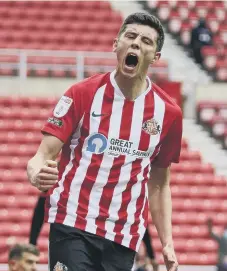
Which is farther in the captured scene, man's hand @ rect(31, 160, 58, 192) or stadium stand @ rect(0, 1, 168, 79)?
stadium stand @ rect(0, 1, 168, 79)

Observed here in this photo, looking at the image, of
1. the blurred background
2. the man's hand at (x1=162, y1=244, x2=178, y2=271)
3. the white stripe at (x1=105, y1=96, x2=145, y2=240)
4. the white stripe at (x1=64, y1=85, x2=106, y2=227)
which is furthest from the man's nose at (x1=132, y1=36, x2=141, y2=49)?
the blurred background

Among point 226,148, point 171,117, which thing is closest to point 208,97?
point 226,148

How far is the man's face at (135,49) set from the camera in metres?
4.76

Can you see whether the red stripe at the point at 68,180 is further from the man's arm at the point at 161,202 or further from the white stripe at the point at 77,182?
the man's arm at the point at 161,202

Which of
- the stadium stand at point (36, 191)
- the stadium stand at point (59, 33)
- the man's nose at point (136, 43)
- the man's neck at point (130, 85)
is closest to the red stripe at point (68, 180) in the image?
the man's neck at point (130, 85)

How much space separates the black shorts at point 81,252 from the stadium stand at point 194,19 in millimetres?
13715

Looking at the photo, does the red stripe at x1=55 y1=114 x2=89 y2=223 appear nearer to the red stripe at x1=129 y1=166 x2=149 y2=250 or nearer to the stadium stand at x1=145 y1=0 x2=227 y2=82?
the red stripe at x1=129 y1=166 x2=149 y2=250

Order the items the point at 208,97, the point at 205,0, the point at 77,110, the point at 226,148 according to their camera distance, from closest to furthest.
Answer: the point at 77,110 < the point at 226,148 < the point at 208,97 < the point at 205,0

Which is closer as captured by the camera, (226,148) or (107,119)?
(107,119)

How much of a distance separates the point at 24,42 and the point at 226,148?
4.15 meters

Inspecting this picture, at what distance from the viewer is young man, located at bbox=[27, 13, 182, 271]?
188 inches

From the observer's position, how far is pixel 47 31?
1872 cm

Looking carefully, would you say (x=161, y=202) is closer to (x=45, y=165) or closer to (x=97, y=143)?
(x=97, y=143)

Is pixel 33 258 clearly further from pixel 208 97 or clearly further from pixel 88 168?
pixel 208 97
